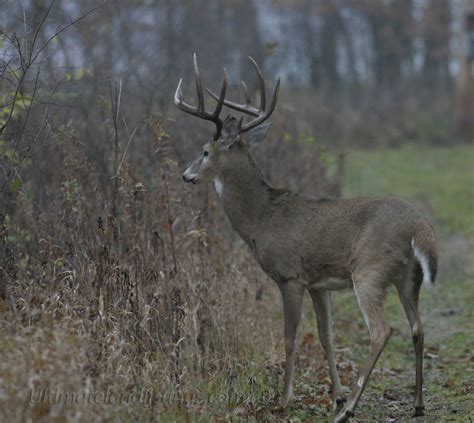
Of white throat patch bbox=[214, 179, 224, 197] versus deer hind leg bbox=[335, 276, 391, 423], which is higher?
white throat patch bbox=[214, 179, 224, 197]

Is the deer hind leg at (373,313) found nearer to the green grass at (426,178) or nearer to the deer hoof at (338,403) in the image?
the deer hoof at (338,403)

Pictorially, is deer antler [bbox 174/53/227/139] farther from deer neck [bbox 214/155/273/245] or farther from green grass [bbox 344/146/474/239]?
green grass [bbox 344/146/474/239]

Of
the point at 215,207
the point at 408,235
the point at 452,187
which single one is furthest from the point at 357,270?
the point at 452,187

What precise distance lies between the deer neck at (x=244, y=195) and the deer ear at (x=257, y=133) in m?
0.18

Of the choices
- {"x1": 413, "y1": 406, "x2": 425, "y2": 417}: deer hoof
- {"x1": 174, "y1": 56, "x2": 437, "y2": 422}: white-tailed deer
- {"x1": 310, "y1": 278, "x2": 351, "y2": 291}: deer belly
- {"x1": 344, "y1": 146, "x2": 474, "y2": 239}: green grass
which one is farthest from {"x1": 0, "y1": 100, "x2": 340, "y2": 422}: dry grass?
{"x1": 344, "y1": 146, "x2": 474, "y2": 239}: green grass

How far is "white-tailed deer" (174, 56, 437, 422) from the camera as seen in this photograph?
6746 mm

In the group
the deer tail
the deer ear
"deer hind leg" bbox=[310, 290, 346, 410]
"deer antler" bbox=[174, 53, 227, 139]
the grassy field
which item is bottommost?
the grassy field

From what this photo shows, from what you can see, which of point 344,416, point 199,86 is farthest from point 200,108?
point 344,416

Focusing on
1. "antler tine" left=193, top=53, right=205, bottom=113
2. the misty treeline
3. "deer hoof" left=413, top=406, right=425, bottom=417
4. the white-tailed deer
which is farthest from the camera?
"antler tine" left=193, top=53, right=205, bottom=113

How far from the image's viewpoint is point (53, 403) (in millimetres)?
5055

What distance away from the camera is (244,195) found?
25.7ft

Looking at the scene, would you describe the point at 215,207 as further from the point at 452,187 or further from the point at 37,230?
the point at 452,187

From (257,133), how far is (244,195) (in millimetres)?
576

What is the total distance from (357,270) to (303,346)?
7.05 feet
